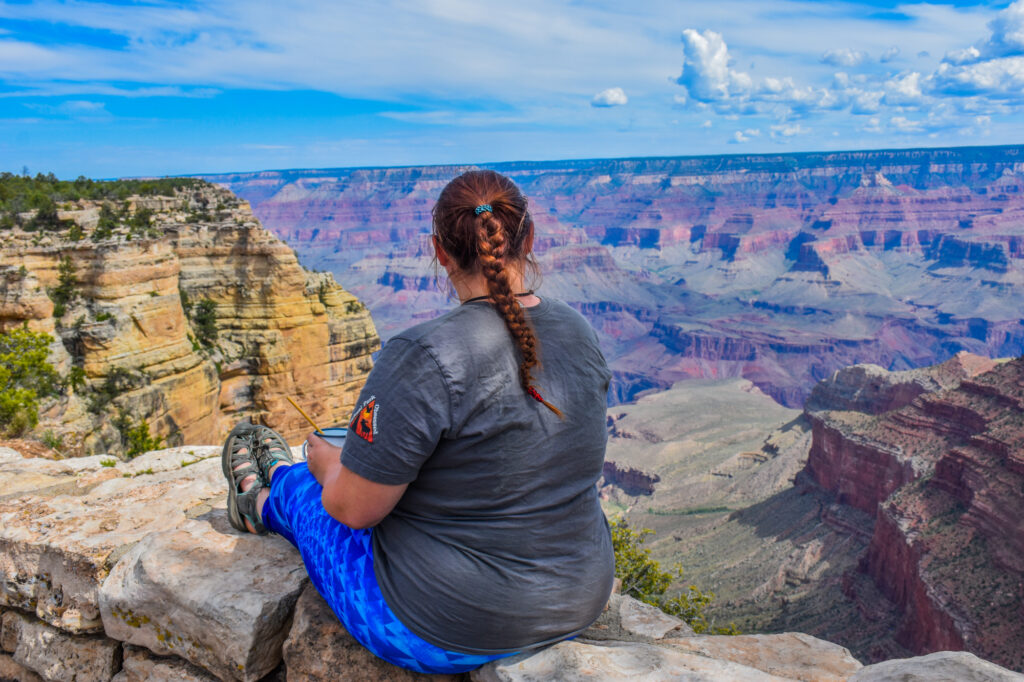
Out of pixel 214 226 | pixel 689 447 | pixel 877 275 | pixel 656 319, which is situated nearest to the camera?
pixel 214 226

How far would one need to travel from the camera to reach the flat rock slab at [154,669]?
3164 mm

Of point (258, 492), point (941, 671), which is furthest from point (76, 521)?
point (941, 671)

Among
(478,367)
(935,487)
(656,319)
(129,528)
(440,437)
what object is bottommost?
(656,319)

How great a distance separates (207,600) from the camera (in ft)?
10.1

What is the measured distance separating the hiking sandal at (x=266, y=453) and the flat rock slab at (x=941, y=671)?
3.03 meters

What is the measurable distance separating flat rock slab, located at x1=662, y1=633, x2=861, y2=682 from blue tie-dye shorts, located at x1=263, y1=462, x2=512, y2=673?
45.9 inches

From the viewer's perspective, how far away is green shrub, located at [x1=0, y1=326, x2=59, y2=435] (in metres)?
10.6

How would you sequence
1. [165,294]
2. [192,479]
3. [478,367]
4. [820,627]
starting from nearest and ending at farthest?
[478,367], [192,479], [165,294], [820,627]

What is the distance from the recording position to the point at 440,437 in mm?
2379

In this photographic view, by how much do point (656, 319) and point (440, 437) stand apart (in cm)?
14628

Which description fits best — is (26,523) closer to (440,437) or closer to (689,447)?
(440,437)

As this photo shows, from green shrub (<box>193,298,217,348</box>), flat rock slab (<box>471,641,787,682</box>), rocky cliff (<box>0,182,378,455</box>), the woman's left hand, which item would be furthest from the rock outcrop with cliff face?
green shrub (<box>193,298,217,348</box>)

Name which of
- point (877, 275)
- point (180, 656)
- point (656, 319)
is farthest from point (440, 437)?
point (877, 275)

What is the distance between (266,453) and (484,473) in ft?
6.23
